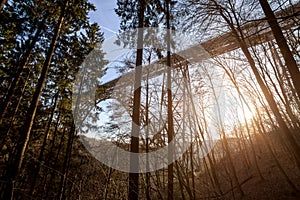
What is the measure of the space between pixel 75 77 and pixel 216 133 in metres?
10.2

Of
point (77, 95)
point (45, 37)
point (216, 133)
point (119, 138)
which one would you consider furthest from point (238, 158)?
point (45, 37)

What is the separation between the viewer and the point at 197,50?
7.80 metres

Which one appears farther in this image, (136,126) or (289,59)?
(136,126)

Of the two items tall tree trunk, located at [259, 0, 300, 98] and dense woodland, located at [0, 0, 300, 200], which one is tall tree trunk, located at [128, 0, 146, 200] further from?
tall tree trunk, located at [259, 0, 300, 98]

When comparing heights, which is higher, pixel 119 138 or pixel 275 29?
pixel 275 29

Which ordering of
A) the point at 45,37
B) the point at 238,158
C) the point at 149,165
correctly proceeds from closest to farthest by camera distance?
the point at 149,165 → the point at 45,37 → the point at 238,158

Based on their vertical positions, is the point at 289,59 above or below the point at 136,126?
above

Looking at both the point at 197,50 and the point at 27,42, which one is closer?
the point at 197,50

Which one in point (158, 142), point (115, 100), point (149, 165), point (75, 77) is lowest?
point (149, 165)

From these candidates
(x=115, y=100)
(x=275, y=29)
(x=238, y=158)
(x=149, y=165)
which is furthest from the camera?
(x=238, y=158)

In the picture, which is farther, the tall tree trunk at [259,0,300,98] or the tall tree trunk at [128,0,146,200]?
the tall tree trunk at [128,0,146,200]

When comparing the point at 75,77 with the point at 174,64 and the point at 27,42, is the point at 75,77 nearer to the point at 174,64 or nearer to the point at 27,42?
the point at 27,42

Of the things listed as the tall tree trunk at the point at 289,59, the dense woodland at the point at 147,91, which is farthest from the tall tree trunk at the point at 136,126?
the tall tree trunk at the point at 289,59

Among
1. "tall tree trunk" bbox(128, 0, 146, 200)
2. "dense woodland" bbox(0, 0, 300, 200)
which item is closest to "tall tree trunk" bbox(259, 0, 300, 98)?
"dense woodland" bbox(0, 0, 300, 200)
